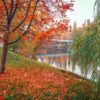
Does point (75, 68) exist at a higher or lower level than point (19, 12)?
lower

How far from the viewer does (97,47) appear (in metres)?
7.34

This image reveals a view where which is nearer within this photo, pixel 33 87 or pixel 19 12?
pixel 33 87

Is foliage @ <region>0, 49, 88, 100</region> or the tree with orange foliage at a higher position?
the tree with orange foliage

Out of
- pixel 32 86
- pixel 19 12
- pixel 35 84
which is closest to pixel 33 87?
pixel 32 86

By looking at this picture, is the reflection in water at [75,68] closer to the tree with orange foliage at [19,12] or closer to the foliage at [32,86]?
the foliage at [32,86]

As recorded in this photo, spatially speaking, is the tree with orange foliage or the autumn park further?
the tree with orange foliage

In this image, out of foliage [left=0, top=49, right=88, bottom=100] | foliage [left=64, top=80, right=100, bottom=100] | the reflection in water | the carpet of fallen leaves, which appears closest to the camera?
foliage [left=64, top=80, right=100, bottom=100]

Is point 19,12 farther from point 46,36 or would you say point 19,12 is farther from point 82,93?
point 82,93

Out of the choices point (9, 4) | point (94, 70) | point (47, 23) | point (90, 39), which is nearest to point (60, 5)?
point (47, 23)

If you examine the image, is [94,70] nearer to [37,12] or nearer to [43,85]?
[43,85]

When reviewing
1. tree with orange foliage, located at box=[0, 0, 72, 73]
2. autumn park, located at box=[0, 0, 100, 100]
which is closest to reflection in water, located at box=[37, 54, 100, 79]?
autumn park, located at box=[0, 0, 100, 100]

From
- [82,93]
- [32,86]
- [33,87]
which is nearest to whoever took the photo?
[82,93]

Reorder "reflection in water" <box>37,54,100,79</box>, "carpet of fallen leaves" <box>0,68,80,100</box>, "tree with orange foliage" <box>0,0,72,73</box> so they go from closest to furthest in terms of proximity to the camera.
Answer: "reflection in water" <box>37,54,100,79</box>
"carpet of fallen leaves" <box>0,68,80,100</box>
"tree with orange foliage" <box>0,0,72,73</box>

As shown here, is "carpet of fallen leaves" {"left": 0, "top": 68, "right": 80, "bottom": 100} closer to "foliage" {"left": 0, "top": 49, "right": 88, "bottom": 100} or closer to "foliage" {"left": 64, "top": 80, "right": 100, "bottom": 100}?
"foliage" {"left": 0, "top": 49, "right": 88, "bottom": 100}
